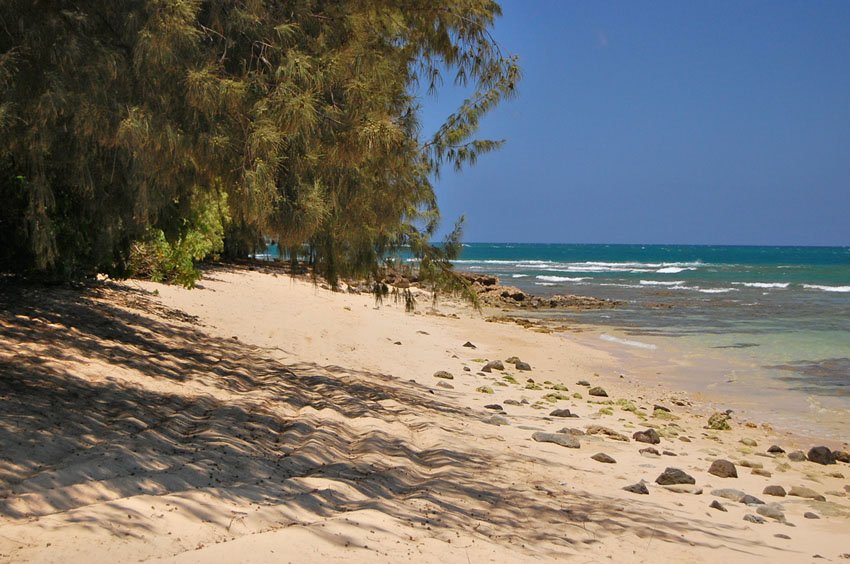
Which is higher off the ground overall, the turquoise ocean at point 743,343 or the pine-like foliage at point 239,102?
the pine-like foliage at point 239,102

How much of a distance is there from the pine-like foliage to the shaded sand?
1653 millimetres

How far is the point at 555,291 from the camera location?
1590 inches

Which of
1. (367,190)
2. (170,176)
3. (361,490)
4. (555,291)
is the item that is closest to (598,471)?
(361,490)

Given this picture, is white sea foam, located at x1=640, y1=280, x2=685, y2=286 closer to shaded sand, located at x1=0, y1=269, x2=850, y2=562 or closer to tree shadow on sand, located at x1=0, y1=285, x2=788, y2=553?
shaded sand, located at x1=0, y1=269, x2=850, y2=562

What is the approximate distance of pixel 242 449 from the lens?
5980mm

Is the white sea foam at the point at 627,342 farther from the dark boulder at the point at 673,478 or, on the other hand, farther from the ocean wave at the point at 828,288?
the ocean wave at the point at 828,288

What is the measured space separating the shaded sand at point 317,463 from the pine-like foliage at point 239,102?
5.42 ft

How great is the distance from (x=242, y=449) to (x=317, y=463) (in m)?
0.58

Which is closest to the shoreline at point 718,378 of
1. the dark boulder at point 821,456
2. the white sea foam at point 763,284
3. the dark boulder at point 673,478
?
the dark boulder at point 821,456

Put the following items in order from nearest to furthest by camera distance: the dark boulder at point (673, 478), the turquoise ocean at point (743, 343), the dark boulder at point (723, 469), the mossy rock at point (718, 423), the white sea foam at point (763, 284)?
the dark boulder at point (673, 478), the dark boulder at point (723, 469), the mossy rock at point (718, 423), the turquoise ocean at point (743, 343), the white sea foam at point (763, 284)

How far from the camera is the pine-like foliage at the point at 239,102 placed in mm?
6020

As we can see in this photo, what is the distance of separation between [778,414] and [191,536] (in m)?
9.35

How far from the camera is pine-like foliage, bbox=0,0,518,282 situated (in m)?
6.02

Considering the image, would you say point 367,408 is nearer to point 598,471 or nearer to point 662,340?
point 598,471
